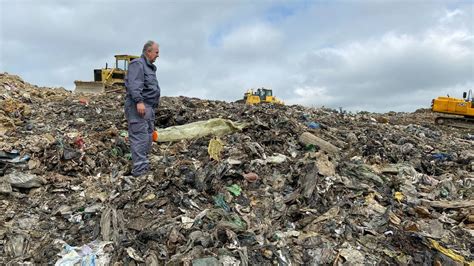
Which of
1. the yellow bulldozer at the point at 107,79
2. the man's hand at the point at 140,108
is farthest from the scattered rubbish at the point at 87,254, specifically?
the yellow bulldozer at the point at 107,79

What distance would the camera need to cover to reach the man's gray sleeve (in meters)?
4.71

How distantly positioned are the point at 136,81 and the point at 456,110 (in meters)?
14.1

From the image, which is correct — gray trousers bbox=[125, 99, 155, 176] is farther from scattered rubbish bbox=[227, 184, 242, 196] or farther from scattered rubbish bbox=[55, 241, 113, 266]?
scattered rubbish bbox=[55, 241, 113, 266]

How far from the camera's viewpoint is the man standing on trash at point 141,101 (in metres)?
4.77

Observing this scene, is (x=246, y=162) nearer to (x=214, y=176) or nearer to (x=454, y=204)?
(x=214, y=176)

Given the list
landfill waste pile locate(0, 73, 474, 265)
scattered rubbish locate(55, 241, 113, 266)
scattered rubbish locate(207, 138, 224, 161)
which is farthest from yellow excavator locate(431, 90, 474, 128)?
scattered rubbish locate(55, 241, 113, 266)

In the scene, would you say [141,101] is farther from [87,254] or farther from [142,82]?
[87,254]

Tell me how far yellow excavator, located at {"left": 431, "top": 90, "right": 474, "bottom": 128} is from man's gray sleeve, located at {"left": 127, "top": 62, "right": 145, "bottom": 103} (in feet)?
45.6

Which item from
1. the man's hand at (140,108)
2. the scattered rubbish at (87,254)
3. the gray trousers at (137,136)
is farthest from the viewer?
the gray trousers at (137,136)

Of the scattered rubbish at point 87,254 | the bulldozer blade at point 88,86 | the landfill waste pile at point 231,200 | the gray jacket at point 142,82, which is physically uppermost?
the bulldozer blade at point 88,86

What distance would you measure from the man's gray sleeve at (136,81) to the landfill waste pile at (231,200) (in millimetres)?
950

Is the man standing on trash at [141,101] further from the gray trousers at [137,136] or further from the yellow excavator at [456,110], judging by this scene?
the yellow excavator at [456,110]

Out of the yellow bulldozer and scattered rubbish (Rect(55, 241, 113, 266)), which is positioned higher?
the yellow bulldozer

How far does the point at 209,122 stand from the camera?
673 cm
